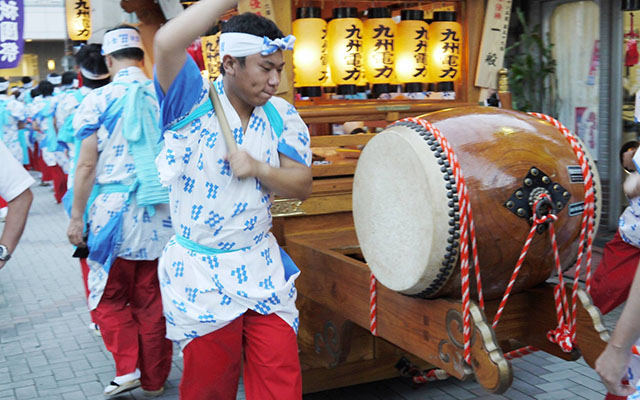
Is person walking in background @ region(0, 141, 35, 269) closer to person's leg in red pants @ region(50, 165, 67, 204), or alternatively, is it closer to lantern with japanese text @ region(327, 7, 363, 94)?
lantern with japanese text @ region(327, 7, 363, 94)

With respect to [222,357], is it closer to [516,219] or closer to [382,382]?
[516,219]

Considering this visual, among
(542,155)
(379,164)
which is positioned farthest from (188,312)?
(542,155)

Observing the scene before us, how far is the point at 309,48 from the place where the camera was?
4.54m

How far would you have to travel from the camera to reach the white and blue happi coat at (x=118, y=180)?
13.9ft

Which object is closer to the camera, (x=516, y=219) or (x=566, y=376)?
(x=516, y=219)

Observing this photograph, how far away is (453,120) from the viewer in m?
2.94

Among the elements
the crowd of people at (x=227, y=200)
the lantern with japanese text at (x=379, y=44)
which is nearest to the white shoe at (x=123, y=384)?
the crowd of people at (x=227, y=200)

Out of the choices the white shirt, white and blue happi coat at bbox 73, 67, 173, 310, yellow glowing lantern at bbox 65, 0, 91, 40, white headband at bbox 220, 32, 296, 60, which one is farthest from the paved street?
yellow glowing lantern at bbox 65, 0, 91, 40

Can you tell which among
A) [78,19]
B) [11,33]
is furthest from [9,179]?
[78,19]

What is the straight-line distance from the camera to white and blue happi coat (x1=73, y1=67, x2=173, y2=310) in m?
4.24

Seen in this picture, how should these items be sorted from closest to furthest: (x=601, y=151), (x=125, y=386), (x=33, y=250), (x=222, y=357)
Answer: (x=222, y=357), (x=125, y=386), (x=601, y=151), (x=33, y=250)

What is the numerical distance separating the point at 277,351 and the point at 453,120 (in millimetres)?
1147

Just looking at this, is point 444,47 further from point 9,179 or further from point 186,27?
point 9,179

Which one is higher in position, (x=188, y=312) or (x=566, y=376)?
(x=188, y=312)
